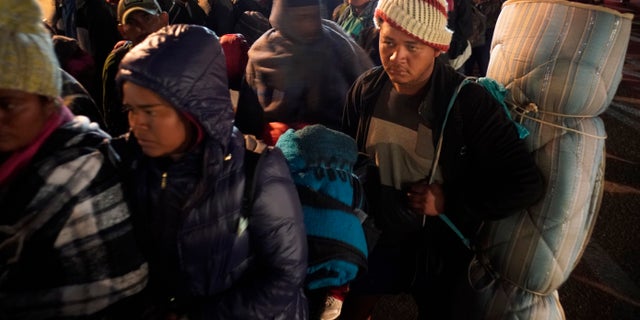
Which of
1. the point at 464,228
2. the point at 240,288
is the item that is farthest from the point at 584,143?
the point at 240,288

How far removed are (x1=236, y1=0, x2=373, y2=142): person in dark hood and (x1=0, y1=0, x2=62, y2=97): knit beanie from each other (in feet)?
4.84

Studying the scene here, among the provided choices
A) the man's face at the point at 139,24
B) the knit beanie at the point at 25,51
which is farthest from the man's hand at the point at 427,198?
the man's face at the point at 139,24

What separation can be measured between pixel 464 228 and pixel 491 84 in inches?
26.0

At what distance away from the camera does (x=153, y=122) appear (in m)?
1.19

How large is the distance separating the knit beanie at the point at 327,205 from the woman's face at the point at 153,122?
1.46 ft

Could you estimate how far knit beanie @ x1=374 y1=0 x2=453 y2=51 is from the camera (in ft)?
5.84

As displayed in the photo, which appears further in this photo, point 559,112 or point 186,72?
point 559,112

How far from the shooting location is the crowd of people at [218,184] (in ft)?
3.68

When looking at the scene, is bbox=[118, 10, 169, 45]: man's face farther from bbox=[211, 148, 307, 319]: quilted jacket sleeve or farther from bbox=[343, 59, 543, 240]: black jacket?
bbox=[211, 148, 307, 319]: quilted jacket sleeve

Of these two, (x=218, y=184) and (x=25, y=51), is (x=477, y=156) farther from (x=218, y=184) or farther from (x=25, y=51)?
(x=25, y=51)

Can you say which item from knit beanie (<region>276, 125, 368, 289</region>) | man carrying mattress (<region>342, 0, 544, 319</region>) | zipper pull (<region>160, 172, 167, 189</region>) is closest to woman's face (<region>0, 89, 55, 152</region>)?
zipper pull (<region>160, 172, 167, 189</region>)

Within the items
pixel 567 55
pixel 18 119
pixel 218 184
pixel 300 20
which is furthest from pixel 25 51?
pixel 567 55

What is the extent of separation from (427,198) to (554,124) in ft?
2.02

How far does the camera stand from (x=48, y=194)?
109cm
